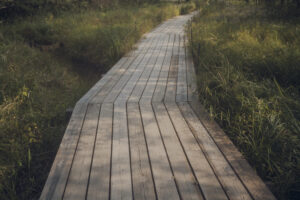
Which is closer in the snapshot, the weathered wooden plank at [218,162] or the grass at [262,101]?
the weathered wooden plank at [218,162]

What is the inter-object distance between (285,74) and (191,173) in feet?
7.35

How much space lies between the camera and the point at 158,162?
1.82 meters

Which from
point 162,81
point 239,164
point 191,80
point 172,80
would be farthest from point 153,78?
point 239,164

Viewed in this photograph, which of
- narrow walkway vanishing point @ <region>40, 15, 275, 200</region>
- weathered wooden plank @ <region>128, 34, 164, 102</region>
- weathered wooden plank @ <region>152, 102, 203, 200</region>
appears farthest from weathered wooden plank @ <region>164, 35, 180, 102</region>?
weathered wooden plank @ <region>152, 102, 203, 200</region>

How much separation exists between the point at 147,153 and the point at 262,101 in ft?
4.06

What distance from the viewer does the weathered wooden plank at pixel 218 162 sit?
1.54m

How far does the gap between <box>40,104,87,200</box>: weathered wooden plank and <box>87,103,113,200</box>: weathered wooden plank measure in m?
0.19

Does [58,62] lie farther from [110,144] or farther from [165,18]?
[165,18]

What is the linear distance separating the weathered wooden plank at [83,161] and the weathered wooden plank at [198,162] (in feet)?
2.61

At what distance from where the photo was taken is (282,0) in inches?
274

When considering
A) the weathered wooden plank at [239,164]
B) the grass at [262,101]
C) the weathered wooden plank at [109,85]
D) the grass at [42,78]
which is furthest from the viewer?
the weathered wooden plank at [109,85]

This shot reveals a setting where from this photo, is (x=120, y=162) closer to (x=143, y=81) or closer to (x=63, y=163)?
(x=63, y=163)

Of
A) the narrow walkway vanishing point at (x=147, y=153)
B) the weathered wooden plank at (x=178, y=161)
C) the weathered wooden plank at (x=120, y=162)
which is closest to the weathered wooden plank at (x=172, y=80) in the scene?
the narrow walkway vanishing point at (x=147, y=153)

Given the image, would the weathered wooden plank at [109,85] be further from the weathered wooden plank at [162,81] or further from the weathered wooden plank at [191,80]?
the weathered wooden plank at [191,80]
